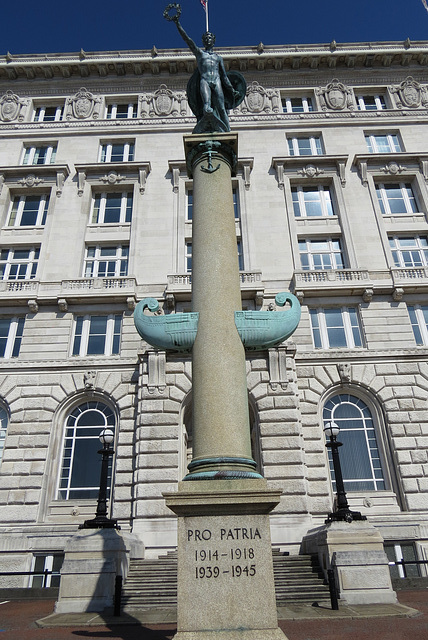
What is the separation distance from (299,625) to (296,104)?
3214 centimetres

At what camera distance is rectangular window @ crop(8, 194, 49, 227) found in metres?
28.1

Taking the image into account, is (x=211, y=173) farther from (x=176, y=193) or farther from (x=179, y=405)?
(x=176, y=193)

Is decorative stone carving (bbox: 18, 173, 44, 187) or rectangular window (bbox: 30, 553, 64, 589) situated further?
decorative stone carving (bbox: 18, 173, 44, 187)

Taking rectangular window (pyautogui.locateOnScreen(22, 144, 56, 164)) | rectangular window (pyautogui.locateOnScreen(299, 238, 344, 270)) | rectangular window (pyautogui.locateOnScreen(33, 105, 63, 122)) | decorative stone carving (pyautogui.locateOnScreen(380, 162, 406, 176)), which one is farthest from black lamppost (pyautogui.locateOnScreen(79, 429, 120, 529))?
rectangular window (pyautogui.locateOnScreen(33, 105, 63, 122))

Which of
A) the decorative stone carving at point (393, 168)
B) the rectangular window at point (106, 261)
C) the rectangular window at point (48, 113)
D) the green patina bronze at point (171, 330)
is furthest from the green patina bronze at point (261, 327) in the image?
the rectangular window at point (48, 113)

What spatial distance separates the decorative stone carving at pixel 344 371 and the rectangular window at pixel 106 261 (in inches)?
494

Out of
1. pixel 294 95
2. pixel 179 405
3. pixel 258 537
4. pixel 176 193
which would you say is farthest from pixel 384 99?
pixel 258 537

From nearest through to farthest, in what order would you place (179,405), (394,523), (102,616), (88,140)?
(102,616), (394,523), (179,405), (88,140)

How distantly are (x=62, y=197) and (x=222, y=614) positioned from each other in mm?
26665

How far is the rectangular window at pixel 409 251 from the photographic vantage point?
1034 inches

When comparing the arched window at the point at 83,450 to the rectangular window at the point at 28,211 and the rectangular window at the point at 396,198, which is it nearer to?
the rectangular window at the point at 28,211

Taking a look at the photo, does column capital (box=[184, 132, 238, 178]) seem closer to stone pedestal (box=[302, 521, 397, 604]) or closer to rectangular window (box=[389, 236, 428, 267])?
stone pedestal (box=[302, 521, 397, 604])

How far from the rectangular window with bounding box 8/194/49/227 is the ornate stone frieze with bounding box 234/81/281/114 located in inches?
557

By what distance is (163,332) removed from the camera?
828cm
